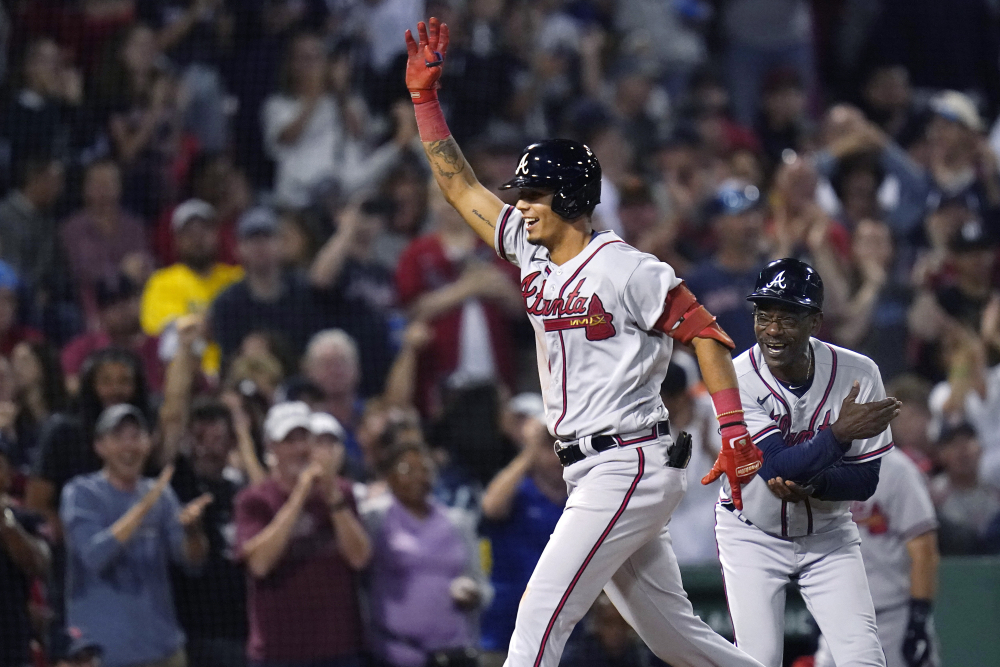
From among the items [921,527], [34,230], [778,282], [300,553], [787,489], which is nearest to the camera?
[787,489]

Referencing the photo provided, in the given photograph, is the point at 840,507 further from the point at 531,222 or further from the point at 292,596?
the point at 292,596

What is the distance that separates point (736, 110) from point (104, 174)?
16.5 feet

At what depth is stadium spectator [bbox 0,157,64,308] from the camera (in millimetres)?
8484

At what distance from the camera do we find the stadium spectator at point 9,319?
24.5ft

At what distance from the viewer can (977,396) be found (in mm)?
7941

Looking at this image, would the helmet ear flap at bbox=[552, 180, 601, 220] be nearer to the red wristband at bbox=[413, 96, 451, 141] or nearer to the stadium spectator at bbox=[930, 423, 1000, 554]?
the red wristband at bbox=[413, 96, 451, 141]

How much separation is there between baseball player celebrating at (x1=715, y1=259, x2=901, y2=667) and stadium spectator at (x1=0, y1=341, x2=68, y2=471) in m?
3.72

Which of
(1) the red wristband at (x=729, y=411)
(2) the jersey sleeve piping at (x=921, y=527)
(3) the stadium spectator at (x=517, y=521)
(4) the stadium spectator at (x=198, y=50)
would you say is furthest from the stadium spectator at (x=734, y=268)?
(4) the stadium spectator at (x=198, y=50)

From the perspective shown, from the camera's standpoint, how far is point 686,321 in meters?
4.05

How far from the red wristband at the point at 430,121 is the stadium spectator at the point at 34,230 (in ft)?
14.4

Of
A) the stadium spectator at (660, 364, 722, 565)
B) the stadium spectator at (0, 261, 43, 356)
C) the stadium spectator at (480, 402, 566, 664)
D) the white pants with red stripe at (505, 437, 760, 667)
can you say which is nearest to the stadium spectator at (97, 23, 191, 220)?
the stadium spectator at (0, 261, 43, 356)

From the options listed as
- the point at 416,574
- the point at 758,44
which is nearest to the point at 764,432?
the point at 416,574

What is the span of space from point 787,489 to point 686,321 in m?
0.65

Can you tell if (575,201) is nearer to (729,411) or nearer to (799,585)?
(729,411)
